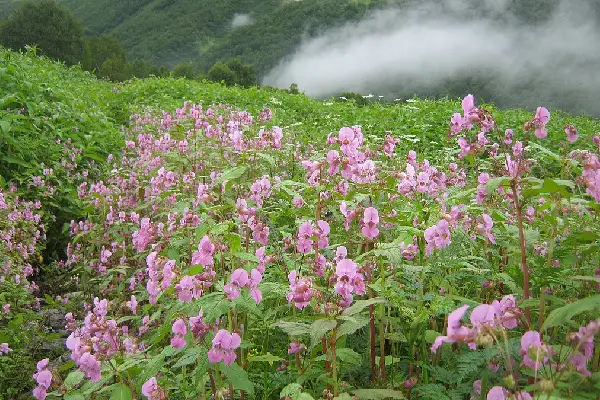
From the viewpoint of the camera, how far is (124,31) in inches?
5349

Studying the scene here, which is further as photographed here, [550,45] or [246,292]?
[550,45]

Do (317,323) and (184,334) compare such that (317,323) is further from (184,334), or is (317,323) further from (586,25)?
(586,25)

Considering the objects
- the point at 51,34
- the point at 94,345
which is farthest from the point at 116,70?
the point at 94,345

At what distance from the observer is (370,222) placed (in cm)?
226

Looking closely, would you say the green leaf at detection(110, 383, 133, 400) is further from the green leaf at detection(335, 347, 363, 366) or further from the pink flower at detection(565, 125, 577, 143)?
the pink flower at detection(565, 125, 577, 143)

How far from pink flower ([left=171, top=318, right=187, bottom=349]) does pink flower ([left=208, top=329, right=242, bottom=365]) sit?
0.55 ft

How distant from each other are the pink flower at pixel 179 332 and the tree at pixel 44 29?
49.4 metres

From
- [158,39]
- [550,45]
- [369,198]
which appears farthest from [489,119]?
[158,39]

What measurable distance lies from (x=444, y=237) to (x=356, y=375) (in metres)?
0.86

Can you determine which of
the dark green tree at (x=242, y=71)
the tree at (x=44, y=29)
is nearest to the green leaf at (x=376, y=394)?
the tree at (x=44, y=29)

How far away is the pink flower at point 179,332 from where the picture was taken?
6.36 ft

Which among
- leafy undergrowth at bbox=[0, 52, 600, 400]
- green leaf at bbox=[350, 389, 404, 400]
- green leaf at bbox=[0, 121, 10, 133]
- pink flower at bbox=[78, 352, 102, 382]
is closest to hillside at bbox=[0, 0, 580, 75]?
green leaf at bbox=[0, 121, 10, 133]

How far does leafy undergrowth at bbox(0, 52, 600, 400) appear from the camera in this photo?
184 cm

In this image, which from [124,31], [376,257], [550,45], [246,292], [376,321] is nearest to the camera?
[246,292]
